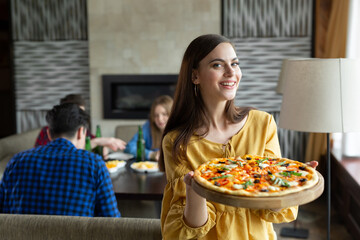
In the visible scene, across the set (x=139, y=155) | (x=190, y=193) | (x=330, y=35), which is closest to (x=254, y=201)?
(x=190, y=193)

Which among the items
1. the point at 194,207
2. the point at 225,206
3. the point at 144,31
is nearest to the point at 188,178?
the point at 194,207

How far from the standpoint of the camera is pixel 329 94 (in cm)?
175

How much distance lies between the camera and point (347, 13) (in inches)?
149

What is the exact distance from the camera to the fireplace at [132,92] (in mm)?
4721

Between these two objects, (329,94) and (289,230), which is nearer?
(329,94)

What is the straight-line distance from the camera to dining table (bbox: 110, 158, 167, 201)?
88.8 inches

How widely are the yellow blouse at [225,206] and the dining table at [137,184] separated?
3.00 ft

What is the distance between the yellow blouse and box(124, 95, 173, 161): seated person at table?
1771 millimetres

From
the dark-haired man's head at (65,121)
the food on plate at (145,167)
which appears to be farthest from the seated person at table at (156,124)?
the dark-haired man's head at (65,121)

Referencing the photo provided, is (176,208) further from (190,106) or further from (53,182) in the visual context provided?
(53,182)

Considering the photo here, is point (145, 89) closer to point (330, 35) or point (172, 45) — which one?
point (172, 45)

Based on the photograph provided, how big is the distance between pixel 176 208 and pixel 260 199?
326 millimetres

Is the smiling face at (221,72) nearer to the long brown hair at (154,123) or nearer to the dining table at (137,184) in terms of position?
the dining table at (137,184)

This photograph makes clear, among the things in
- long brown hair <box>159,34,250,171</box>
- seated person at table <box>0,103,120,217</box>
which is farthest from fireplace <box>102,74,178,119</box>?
long brown hair <box>159,34,250,171</box>
